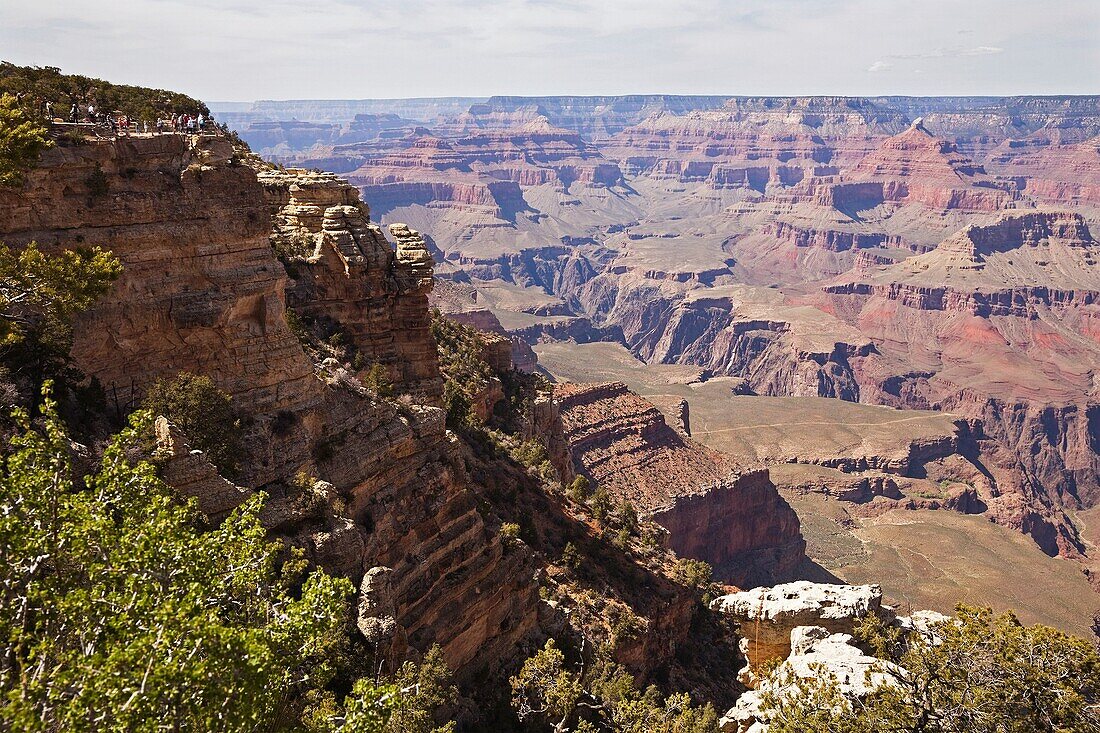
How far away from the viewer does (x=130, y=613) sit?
12.0 meters

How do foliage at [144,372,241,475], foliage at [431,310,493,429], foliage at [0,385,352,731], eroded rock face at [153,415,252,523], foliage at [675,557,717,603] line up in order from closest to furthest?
foliage at [0,385,352,731] → eroded rock face at [153,415,252,523] → foliage at [144,372,241,475] → foliage at [431,310,493,429] → foliage at [675,557,717,603]

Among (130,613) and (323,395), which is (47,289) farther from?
(130,613)

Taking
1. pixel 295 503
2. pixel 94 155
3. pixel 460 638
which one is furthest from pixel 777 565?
pixel 94 155

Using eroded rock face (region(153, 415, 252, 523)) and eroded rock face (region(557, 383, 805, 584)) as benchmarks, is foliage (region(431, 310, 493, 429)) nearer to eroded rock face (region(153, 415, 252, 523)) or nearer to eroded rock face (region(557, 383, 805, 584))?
eroded rock face (region(153, 415, 252, 523))

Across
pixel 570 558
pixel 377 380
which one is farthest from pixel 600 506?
pixel 377 380

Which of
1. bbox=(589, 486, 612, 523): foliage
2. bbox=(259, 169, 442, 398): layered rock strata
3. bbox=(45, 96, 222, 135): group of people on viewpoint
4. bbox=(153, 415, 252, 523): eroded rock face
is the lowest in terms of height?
bbox=(589, 486, 612, 523): foliage

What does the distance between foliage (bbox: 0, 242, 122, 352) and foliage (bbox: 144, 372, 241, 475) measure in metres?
2.85

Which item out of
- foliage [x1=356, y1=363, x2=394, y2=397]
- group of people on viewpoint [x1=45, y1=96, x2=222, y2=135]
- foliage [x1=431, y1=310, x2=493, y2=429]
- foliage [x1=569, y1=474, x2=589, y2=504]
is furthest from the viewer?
foliage [x1=569, y1=474, x2=589, y2=504]

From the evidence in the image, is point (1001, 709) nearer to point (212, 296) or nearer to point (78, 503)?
point (78, 503)

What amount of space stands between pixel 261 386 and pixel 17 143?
9.37m

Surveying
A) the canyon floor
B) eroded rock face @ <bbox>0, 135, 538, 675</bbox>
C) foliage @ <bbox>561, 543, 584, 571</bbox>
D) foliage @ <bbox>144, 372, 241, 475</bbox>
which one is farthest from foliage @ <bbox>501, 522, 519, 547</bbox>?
the canyon floor

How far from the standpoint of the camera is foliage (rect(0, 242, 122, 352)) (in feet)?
64.7

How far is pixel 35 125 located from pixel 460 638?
1977cm

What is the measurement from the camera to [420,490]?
27.4 m
